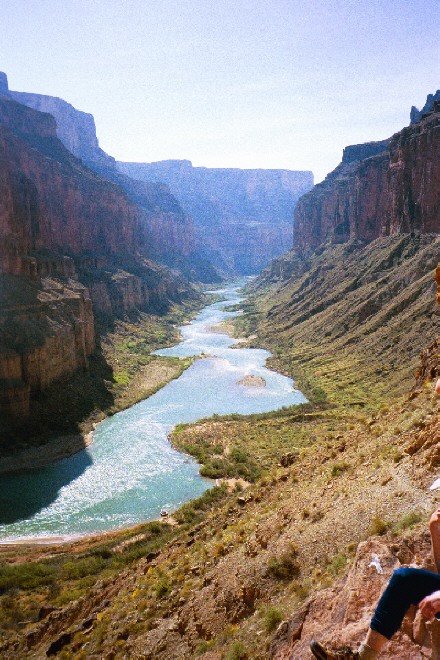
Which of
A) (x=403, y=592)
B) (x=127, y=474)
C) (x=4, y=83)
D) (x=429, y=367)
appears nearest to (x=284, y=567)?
(x=403, y=592)

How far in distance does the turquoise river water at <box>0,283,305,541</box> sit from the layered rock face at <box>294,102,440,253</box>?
42.6 m

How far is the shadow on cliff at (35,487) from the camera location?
3184 centimetres

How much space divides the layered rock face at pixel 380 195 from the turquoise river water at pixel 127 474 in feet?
140

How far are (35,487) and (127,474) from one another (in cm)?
685

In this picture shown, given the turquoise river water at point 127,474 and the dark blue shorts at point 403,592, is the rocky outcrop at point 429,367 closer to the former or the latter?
the dark blue shorts at point 403,592

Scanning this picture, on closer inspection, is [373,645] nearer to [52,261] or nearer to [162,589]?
[162,589]

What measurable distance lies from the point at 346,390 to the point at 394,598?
49.9 m

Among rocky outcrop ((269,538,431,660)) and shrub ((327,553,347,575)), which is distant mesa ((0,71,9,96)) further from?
rocky outcrop ((269,538,431,660))

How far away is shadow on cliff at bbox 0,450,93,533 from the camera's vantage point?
1254 inches

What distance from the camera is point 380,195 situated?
110 m

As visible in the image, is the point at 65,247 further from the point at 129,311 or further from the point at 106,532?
the point at 106,532

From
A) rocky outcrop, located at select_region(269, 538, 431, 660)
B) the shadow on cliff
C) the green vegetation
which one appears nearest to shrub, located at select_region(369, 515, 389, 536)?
rocky outcrop, located at select_region(269, 538, 431, 660)

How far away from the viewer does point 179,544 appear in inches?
722

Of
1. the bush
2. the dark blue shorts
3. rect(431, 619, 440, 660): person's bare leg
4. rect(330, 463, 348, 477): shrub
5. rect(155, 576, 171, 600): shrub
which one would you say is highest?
the dark blue shorts
